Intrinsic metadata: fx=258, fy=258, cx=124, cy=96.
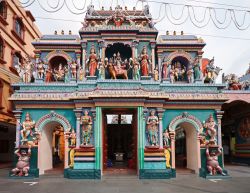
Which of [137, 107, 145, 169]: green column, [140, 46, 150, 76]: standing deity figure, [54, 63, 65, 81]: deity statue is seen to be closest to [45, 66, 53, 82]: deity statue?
[54, 63, 65, 81]: deity statue

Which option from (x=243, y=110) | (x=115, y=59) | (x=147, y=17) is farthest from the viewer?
(x=243, y=110)

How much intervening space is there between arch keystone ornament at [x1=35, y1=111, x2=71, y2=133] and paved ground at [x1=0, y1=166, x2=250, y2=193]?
303 centimetres

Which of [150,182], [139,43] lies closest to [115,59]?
[139,43]

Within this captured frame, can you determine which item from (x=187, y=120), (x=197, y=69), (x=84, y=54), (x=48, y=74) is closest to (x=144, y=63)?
(x=197, y=69)

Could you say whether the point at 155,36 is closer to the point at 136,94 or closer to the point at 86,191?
the point at 136,94

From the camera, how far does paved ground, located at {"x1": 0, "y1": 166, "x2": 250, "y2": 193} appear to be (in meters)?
11.4

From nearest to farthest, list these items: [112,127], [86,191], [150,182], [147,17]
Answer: [86,191] < [150,182] < [147,17] < [112,127]

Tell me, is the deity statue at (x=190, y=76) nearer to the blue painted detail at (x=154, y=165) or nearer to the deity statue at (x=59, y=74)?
the blue painted detail at (x=154, y=165)

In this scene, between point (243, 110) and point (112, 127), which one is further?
point (112, 127)

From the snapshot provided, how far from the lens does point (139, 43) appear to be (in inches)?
719

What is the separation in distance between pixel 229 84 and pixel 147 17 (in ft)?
28.3

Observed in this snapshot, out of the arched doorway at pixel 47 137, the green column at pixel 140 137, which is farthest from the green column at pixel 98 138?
the green column at pixel 140 137

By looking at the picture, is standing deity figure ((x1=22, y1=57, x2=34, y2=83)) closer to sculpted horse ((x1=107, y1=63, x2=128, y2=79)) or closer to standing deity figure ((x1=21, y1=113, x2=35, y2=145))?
standing deity figure ((x1=21, y1=113, x2=35, y2=145))

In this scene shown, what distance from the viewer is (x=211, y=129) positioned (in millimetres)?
15656
